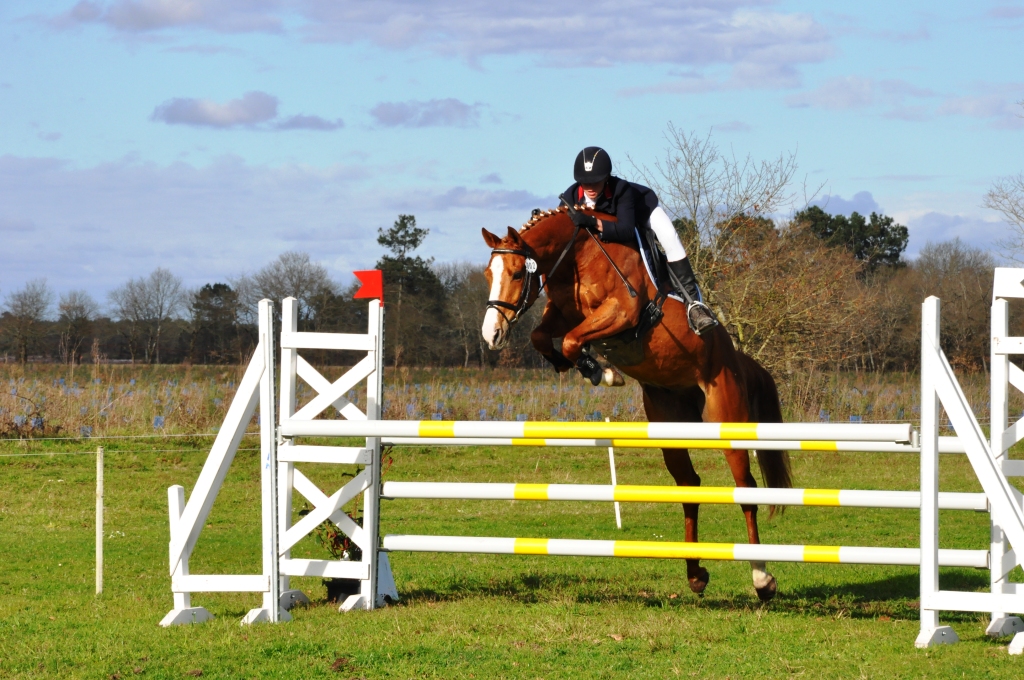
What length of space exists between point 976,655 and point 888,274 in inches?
1649

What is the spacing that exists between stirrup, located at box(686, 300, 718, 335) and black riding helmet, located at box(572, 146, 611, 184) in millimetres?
890

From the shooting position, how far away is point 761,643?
4.64 m

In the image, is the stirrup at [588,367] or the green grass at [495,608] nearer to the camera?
the green grass at [495,608]

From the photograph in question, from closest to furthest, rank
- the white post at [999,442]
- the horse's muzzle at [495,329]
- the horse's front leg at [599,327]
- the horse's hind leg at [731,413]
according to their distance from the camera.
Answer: the white post at [999,442], the horse's muzzle at [495,329], the horse's front leg at [599,327], the horse's hind leg at [731,413]

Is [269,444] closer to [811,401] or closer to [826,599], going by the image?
[826,599]

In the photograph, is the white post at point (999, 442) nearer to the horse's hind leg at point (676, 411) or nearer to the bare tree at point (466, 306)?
the horse's hind leg at point (676, 411)

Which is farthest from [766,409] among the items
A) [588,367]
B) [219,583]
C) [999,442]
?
[219,583]

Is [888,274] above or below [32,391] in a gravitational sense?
above

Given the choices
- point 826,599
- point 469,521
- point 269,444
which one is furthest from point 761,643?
point 469,521

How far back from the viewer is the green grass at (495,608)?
14.1 ft

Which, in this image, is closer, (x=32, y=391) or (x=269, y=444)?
(x=269, y=444)

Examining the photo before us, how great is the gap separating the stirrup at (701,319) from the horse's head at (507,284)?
96 centimetres

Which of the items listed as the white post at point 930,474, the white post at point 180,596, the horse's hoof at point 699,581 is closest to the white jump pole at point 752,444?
the white post at point 930,474

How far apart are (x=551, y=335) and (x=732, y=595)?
6.43ft
